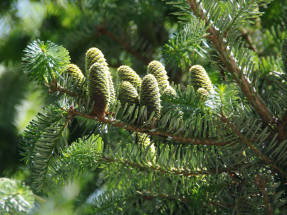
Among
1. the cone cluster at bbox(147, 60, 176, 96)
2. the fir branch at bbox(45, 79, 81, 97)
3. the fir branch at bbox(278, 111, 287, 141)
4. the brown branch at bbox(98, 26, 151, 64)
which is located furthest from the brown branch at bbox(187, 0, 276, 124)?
the brown branch at bbox(98, 26, 151, 64)

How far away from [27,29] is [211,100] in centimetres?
101

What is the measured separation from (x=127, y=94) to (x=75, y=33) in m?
0.60

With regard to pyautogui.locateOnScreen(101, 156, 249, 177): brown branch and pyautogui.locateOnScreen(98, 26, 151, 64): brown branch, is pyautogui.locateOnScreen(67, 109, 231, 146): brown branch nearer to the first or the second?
pyautogui.locateOnScreen(101, 156, 249, 177): brown branch

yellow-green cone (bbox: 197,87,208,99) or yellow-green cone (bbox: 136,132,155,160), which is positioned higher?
yellow-green cone (bbox: 197,87,208,99)

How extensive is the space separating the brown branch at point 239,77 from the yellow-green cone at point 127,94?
0.15 m

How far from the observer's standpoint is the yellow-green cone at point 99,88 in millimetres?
535

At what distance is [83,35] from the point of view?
1.13m

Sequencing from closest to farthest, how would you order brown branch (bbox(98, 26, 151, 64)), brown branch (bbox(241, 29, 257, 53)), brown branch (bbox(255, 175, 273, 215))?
brown branch (bbox(255, 175, 273, 215)), brown branch (bbox(241, 29, 257, 53)), brown branch (bbox(98, 26, 151, 64))

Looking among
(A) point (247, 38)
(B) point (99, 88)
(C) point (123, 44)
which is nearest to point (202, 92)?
(B) point (99, 88)

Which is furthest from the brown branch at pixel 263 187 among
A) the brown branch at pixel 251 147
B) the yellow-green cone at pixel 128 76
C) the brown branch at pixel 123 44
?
the brown branch at pixel 123 44

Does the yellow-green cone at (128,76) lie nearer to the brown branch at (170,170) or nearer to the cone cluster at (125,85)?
the cone cluster at (125,85)

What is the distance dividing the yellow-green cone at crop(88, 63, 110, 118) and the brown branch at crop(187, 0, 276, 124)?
18 centimetres

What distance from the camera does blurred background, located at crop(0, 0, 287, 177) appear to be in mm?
1092

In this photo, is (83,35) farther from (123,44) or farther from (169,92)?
(169,92)
